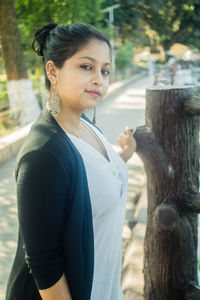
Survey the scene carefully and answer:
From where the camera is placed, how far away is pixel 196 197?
4.97ft

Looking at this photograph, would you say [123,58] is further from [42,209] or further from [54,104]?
[42,209]

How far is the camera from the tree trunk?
7.82 meters

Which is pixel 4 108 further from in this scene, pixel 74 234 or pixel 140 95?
pixel 74 234

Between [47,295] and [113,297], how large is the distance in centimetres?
42

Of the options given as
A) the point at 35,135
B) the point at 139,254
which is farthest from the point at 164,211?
the point at 139,254

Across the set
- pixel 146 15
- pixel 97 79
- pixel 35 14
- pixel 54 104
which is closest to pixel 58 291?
pixel 54 104

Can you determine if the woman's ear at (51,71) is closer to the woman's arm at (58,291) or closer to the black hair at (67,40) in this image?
the black hair at (67,40)

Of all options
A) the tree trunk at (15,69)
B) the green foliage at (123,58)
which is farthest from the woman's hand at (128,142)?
the green foliage at (123,58)

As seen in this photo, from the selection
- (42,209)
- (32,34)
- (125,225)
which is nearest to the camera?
(42,209)

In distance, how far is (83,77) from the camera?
1176 mm

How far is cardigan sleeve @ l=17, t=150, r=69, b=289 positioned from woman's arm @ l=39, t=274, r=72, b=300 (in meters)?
0.02

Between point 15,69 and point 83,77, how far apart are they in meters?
7.72

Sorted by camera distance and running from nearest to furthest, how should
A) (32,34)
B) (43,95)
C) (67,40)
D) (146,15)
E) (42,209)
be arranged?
(42,209) → (67,40) → (43,95) → (32,34) → (146,15)

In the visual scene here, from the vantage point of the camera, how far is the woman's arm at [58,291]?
1.11 meters
